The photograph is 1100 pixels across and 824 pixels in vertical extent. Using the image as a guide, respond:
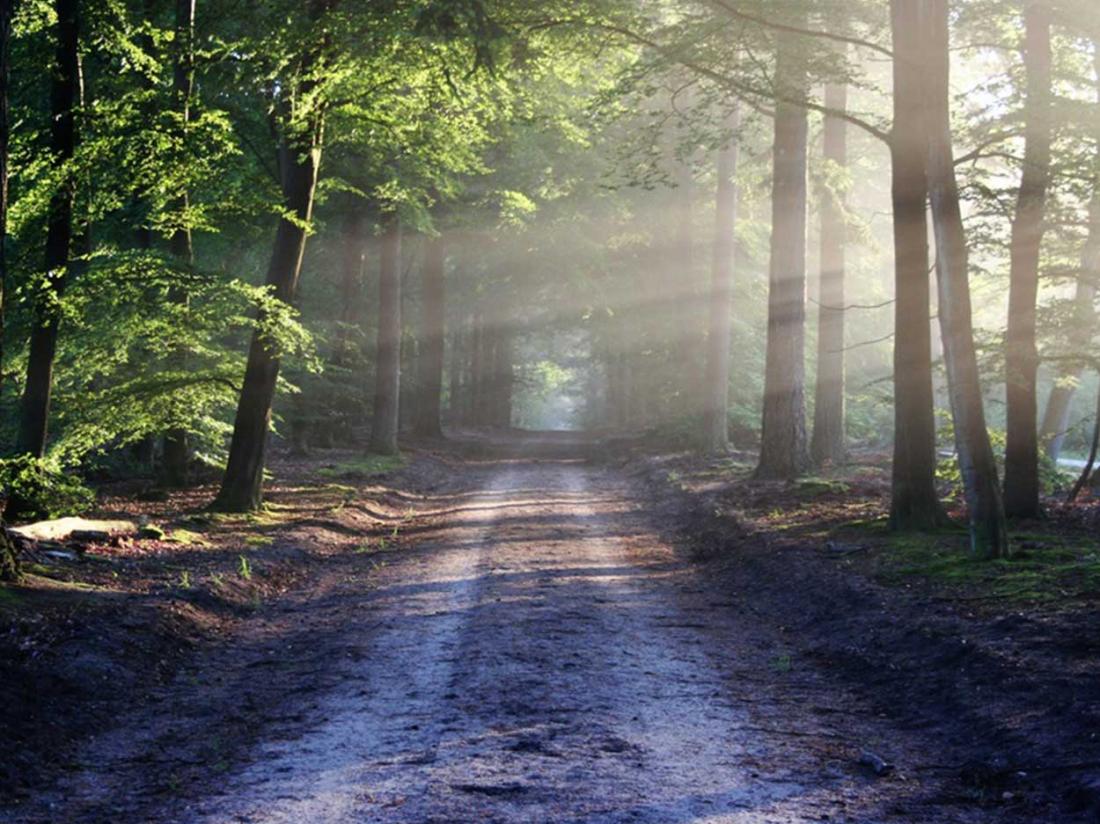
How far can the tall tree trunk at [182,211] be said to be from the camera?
48.4 ft

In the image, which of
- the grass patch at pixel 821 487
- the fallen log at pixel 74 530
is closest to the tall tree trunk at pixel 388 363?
the grass patch at pixel 821 487

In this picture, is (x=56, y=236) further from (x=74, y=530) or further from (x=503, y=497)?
(x=503, y=497)

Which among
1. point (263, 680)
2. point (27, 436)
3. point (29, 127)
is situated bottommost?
point (263, 680)

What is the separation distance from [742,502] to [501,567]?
21.9 ft

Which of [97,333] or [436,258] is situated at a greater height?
[436,258]

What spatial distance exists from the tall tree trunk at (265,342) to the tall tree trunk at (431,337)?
62.2ft

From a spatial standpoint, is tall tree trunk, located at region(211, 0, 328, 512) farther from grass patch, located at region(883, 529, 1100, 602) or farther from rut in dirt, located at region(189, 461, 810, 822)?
grass patch, located at region(883, 529, 1100, 602)

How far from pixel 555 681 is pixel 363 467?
18.6 m

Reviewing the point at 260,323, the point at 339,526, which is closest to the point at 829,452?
the point at 339,526

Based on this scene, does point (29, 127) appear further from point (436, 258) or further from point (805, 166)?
point (436, 258)

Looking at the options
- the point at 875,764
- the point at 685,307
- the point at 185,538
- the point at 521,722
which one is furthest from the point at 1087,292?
the point at 521,722

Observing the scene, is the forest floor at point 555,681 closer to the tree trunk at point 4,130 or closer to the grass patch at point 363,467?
the tree trunk at point 4,130

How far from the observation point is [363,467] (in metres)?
25.7

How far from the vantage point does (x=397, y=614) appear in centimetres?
1045
